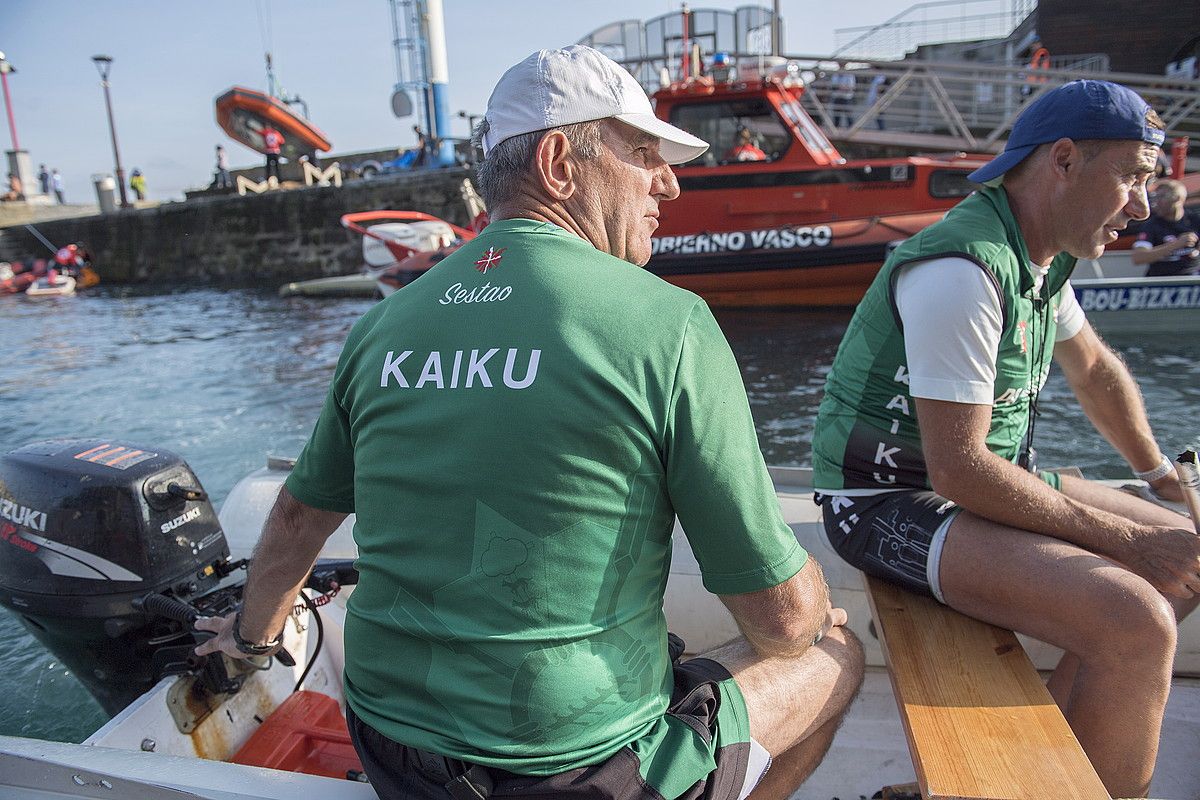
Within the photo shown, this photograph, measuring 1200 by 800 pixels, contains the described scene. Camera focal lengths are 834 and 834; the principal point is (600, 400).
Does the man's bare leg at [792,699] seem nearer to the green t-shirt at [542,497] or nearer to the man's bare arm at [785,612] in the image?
the man's bare arm at [785,612]

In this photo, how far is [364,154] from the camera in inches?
1042

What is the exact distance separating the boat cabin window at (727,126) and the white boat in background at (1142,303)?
3.48 metres

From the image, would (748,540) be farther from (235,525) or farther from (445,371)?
(235,525)

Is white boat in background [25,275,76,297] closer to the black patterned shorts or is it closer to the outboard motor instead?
the outboard motor

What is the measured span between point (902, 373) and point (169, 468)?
1.81m

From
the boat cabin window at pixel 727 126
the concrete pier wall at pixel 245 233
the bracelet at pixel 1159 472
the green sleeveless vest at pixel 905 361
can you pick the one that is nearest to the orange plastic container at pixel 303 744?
the green sleeveless vest at pixel 905 361

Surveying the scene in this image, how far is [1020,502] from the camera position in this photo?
1.67 m

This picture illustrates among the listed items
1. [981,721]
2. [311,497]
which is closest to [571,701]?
[311,497]

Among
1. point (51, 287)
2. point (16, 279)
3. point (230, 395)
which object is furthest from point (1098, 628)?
point (16, 279)

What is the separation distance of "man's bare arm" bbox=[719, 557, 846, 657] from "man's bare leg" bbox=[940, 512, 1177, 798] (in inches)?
23.5

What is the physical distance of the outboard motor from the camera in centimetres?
197

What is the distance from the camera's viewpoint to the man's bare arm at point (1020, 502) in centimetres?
164

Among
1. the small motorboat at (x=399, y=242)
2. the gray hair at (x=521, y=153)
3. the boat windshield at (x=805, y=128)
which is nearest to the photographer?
→ the gray hair at (x=521, y=153)

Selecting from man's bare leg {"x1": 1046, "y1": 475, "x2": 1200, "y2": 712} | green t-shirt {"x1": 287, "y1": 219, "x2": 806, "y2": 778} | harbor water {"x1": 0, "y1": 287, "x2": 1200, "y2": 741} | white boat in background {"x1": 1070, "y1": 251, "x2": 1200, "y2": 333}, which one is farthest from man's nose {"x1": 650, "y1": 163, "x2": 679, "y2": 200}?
white boat in background {"x1": 1070, "y1": 251, "x2": 1200, "y2": 333}
